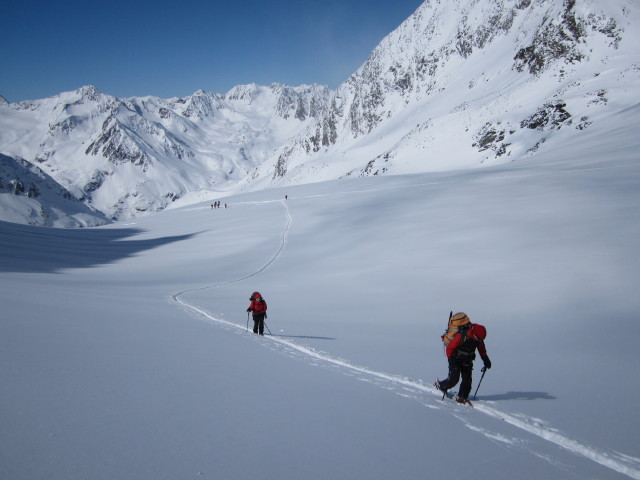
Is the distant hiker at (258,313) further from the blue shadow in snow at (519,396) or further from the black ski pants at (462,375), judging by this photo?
the blue shadow in snow at (519,396)

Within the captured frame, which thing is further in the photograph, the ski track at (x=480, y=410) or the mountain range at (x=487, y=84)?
the mountain range at (x=487, y=84)

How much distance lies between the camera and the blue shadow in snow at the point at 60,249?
63.7ft

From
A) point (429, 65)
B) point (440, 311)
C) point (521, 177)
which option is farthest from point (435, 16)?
point (440, 311)

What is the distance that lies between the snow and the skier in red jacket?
30 cm

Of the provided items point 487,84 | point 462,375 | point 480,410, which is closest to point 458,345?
point 462,375

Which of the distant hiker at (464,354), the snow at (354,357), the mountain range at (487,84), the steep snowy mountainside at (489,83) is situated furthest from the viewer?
the steep snowy mountainside at (489,83)

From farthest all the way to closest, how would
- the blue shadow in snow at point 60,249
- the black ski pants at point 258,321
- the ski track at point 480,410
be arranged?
the blue shadow in snow at point 60,249, the black ski pants at point 258,321, the ski track at point 480,410

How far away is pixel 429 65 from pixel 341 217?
103m

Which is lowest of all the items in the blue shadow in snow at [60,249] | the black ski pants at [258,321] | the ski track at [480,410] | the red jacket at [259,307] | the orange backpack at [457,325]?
the ski track at [480,410]

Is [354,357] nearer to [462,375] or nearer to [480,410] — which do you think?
[462,375]

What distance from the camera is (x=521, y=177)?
974 inches

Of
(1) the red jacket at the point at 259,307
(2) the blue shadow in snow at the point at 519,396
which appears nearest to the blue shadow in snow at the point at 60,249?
(1) the red jacket at the point at 259,307

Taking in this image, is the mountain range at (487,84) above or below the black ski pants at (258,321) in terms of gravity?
above

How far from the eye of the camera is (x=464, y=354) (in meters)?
5.53
